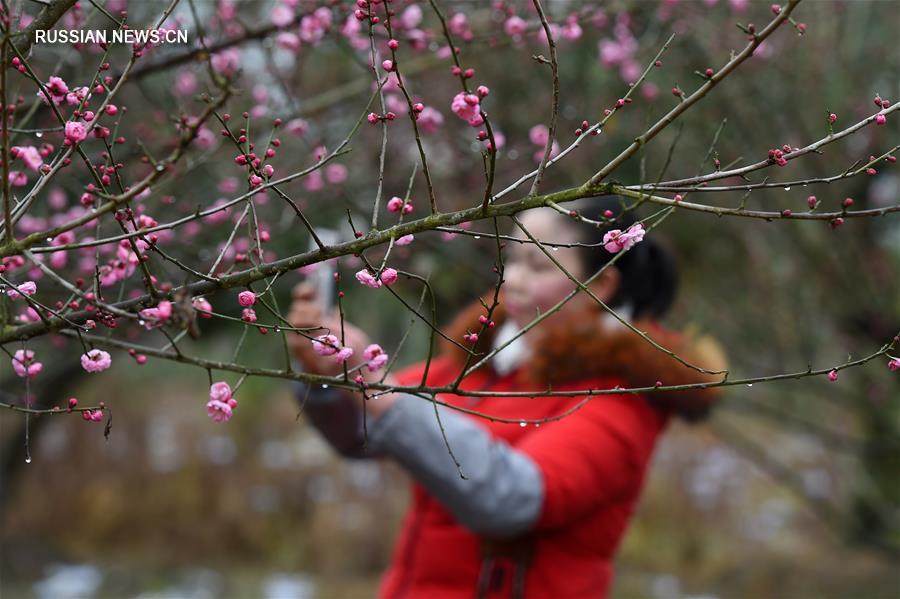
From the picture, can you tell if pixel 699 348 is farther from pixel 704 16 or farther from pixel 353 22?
pixel 704 16

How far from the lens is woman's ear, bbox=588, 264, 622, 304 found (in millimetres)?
2230

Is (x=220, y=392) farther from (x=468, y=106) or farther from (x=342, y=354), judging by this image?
(x=468, y=106)

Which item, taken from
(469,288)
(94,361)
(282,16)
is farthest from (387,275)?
(469,288)

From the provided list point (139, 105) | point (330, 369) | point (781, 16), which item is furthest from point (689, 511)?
point (781, 16)

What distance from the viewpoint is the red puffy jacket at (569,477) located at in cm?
195

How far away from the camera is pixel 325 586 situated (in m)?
6.85

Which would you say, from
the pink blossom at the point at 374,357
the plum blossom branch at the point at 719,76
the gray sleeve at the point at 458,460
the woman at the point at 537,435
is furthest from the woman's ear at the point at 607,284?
the plum blossom branch at the point at 719,76

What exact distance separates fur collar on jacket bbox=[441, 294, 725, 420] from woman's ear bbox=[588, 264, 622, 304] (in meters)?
0.08

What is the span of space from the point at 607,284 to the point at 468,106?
121cm

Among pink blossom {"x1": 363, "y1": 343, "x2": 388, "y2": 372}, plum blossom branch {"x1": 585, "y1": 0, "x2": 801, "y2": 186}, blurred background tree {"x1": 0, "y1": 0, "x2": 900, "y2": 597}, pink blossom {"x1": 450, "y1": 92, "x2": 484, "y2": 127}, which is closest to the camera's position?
plum blossom branch {"x1": 585, "y1": 0, "x2": 801, "y2": 186}

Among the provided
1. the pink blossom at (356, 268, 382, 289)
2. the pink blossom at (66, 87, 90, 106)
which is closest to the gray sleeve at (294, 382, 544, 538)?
the pink blossom at (356, 268, 382, 289)

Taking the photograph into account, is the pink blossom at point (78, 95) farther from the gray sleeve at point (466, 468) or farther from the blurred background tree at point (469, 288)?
the gray sleeve at point (466, 468)

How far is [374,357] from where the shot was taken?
1.36 meters

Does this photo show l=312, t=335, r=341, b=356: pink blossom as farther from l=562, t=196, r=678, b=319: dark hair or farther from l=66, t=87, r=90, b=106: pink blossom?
l=562, t=196, r=678, b=319: dark hair
